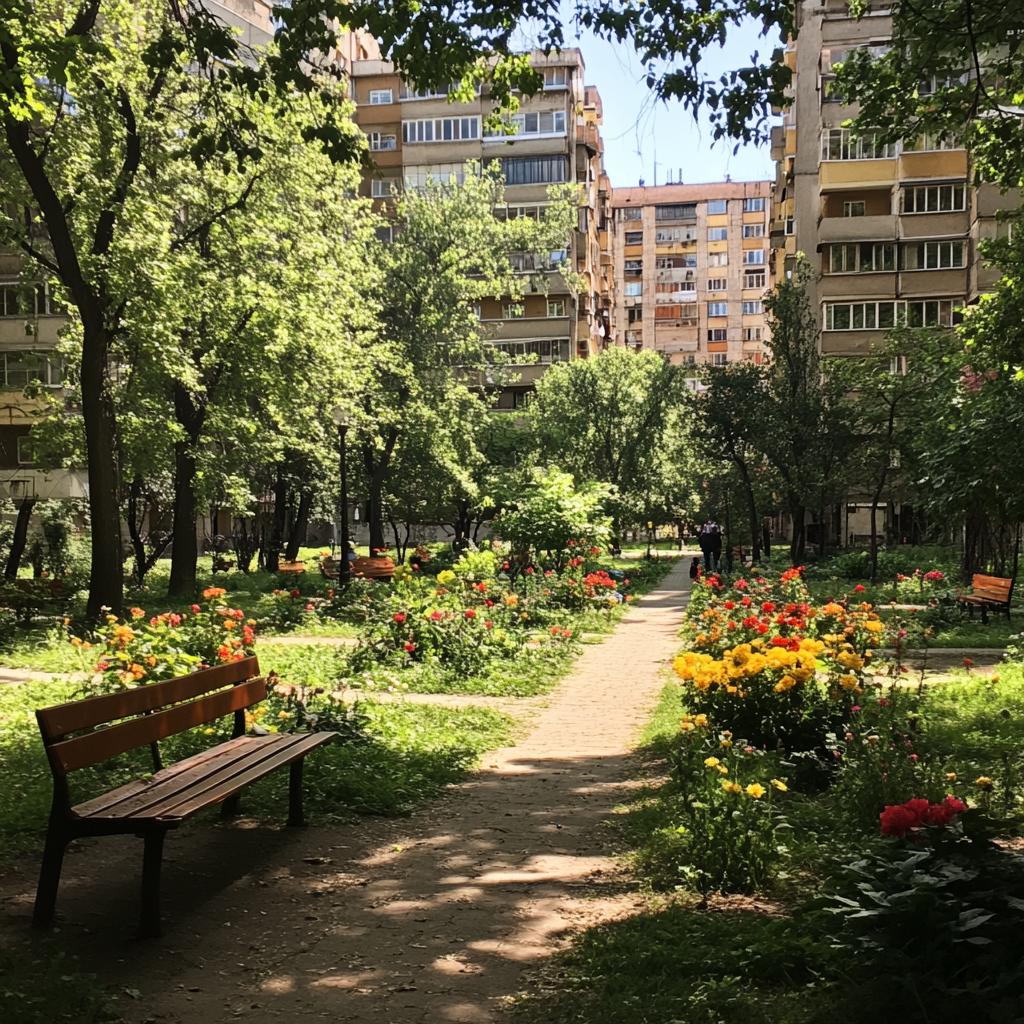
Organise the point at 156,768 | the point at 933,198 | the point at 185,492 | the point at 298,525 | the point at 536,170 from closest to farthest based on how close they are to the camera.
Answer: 1. the point at 156,768
2. the point at 185,492
3. the point at 298,525
4. the point at 933,198
5. the point at 536,170

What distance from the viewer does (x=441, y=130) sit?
192 feet

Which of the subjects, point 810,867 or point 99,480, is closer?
point 810,867

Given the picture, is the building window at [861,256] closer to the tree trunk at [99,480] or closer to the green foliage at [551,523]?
the green foliage at [551,523]

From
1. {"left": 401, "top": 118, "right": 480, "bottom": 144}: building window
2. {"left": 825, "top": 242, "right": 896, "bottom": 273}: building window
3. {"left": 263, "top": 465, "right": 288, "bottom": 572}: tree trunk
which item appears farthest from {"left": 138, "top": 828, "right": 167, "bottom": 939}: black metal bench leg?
{"left": 401, "top": 118, "right": 480, "bottom": 144}: building window

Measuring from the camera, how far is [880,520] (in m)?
49.3

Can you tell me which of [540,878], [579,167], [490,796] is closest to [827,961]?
[540,878]

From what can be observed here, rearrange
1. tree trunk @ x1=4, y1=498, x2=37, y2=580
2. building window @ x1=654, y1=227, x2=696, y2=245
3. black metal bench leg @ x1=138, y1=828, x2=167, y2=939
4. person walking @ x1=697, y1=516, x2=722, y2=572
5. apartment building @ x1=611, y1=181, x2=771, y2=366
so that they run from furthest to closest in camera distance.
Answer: building window @ x1=654, y1=227, x2=696, y2=245 → apartment building @ x1=611, y1=181, x2=771, y2=366 → person walking @ x1=697, y1=516, x2=722, y2=572 → tree trunk @ x1=4, y1=498, x2=37, y2=580 → black metal bench leg @ x1=138, y1=828, x2=167, y2=939

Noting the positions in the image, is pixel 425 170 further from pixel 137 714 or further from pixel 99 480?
pixel 137 714

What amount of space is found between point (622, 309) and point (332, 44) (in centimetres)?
9991

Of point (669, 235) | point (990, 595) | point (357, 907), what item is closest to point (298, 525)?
point (990, 595)

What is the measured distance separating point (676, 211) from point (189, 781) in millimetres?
105822

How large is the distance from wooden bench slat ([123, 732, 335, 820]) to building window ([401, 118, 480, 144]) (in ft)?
183

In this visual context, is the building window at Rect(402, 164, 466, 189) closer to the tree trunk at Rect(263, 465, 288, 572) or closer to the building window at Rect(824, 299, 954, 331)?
the building window at Rect(824, 299, 954, 331)

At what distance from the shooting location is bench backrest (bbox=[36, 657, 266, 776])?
4.52 meters
